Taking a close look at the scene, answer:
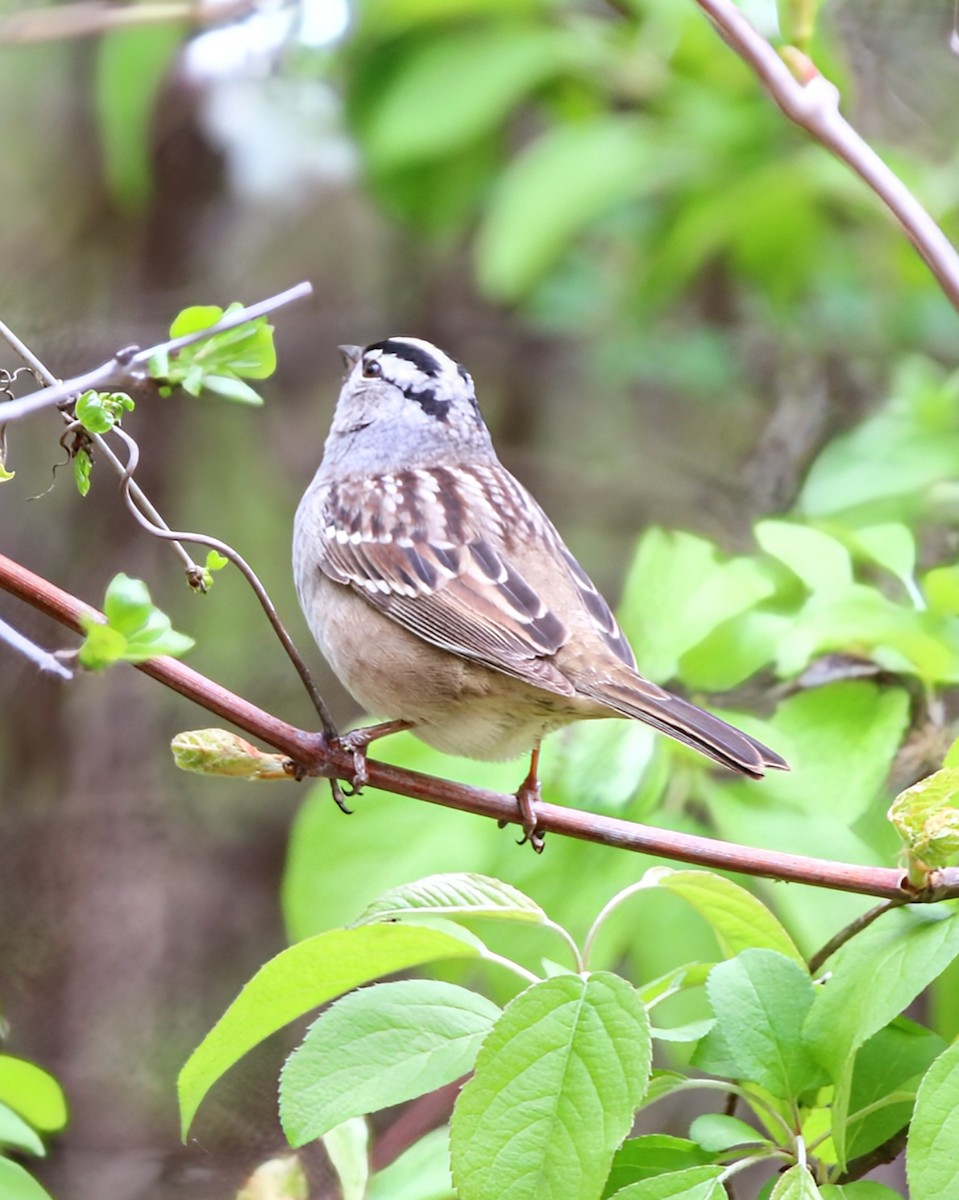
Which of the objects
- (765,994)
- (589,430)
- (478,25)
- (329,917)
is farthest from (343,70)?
(765,994)

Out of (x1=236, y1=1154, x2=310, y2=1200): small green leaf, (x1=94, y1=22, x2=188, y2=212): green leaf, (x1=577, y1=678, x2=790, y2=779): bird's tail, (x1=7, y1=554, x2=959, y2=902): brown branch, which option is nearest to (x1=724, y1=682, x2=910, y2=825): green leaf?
(x1=577, y1=678, x2=790, y2=779): bird's tail

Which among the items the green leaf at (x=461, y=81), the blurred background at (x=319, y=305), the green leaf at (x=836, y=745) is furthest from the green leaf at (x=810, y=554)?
the green leaf at (x=461, y=81)

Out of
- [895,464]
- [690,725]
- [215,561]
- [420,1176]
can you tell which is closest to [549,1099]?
[420,1176]

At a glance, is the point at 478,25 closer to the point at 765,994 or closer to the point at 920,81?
the point at 920,81

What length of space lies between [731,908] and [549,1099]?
0.34 metres

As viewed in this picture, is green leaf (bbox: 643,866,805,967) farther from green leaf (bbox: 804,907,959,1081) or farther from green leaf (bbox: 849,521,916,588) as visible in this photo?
green leaf (bbox: 849,521,916,588)

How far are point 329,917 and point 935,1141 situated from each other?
984mm

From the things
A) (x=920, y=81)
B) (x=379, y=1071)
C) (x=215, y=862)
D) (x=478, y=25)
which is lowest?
(x=215, y=862)

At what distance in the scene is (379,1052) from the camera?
4.48ft

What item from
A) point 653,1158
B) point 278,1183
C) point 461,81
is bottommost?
point 278,1183

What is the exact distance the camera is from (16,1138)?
53.6 inches

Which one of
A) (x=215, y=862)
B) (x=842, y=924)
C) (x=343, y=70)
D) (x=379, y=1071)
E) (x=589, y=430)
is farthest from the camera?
(x=589, y=430)

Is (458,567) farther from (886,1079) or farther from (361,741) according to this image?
(886,1079)

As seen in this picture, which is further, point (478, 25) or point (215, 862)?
point (215, 862)
